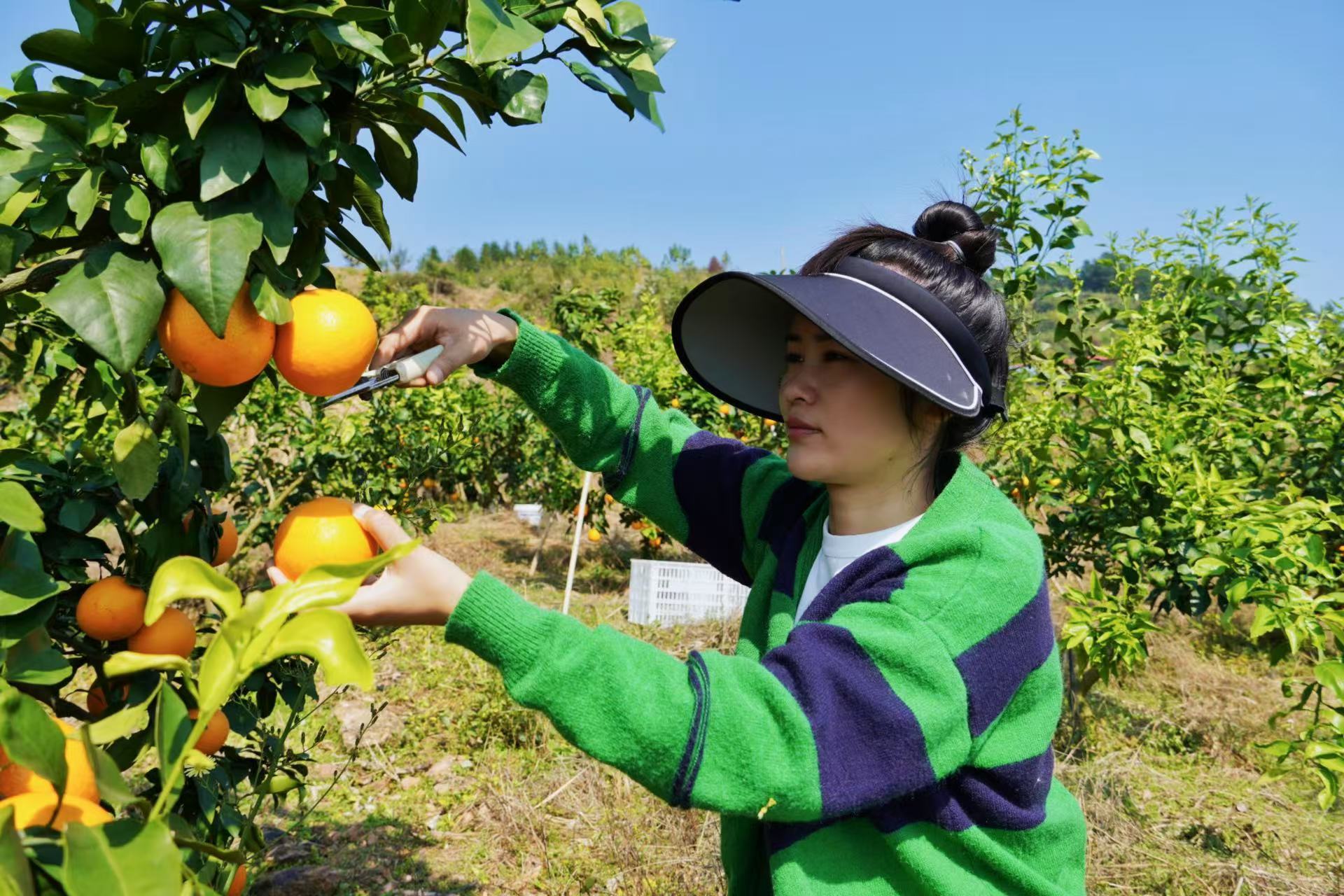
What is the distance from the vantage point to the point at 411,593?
0.89m

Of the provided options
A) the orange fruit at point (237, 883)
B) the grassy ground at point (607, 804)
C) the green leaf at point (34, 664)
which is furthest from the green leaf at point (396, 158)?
the grassy ground at point (607, 804)

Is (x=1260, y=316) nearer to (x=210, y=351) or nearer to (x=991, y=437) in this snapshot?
(x=991, y=437)

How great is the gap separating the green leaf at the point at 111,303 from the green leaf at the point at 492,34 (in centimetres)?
34

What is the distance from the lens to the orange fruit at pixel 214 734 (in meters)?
1.04

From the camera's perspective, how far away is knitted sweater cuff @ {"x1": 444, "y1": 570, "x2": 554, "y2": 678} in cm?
90

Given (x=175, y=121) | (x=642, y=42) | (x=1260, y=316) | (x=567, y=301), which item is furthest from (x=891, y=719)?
(x=567, y=301)

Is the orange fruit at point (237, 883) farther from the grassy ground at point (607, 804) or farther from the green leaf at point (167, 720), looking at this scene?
the green leaf at point (167, 720)

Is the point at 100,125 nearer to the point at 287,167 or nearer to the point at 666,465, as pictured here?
the point at 287,167

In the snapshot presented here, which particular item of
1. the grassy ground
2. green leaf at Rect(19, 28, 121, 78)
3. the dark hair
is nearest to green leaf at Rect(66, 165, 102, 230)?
green leaf at Rect(19, 28, 121, 78)

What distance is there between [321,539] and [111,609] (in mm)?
349

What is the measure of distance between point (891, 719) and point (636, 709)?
268 millimetres

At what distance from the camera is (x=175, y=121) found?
847 mm

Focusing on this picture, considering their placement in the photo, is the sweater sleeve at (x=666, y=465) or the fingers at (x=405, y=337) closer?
the fingers at (x=405, y=337)

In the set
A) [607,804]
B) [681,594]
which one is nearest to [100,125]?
[607,804]
